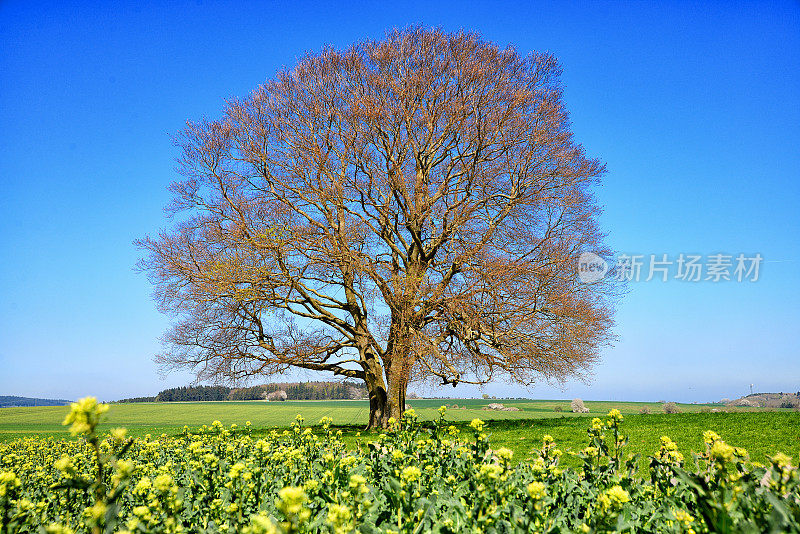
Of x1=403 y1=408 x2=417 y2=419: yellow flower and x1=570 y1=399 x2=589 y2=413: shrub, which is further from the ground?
x1=403 y1=408 x2=417 y2=419: yellow flower

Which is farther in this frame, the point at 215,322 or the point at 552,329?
the point at 215,322

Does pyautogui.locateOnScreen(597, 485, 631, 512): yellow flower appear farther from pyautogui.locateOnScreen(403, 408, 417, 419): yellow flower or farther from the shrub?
the shrub

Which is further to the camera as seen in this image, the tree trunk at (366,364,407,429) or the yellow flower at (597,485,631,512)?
the tree trunk at (366,364,407,429)

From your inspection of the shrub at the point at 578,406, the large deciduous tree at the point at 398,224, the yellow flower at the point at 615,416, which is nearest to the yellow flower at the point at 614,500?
the yellow flower at the point at 615,416

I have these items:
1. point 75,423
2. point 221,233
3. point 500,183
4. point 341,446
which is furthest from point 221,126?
point 75,423

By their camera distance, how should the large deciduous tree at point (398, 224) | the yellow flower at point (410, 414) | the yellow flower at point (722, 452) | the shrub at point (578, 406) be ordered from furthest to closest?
the shrub at point (578, 406) < the large deciduous tree at point (398, 224) < the yellow flower at point (410, 414) < the yellow flower at point (722, 452)

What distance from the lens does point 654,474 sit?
3.51m

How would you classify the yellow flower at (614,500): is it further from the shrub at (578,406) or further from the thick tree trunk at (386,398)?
the shrub at (578,406)

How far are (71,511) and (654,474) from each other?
4602mm

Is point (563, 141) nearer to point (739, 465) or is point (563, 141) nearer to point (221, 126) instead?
point (221, 126)

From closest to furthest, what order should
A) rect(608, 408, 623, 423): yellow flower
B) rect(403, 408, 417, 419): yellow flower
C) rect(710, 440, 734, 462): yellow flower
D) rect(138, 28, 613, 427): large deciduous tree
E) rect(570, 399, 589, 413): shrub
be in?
rect(710, 440, 734, 462): yellow flower → rect(608, 408, 623, 423): yellow flower → rect(403, 408, 417, 419): yellow flower → rect(138, 28, 613, 427): large deciduous tree → rect(570, 399, 589, 413): shrub

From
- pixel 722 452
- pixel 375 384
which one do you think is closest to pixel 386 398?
pixel 375 384

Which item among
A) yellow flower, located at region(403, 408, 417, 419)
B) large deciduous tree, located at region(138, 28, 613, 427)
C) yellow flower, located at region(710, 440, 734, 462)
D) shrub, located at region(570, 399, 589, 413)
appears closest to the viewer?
yellow flower, located at region(710, 440, 734, 462)

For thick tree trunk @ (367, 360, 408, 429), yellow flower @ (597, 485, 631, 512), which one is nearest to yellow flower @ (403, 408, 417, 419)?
yellow flower @ (597, 485, 631, 512)
